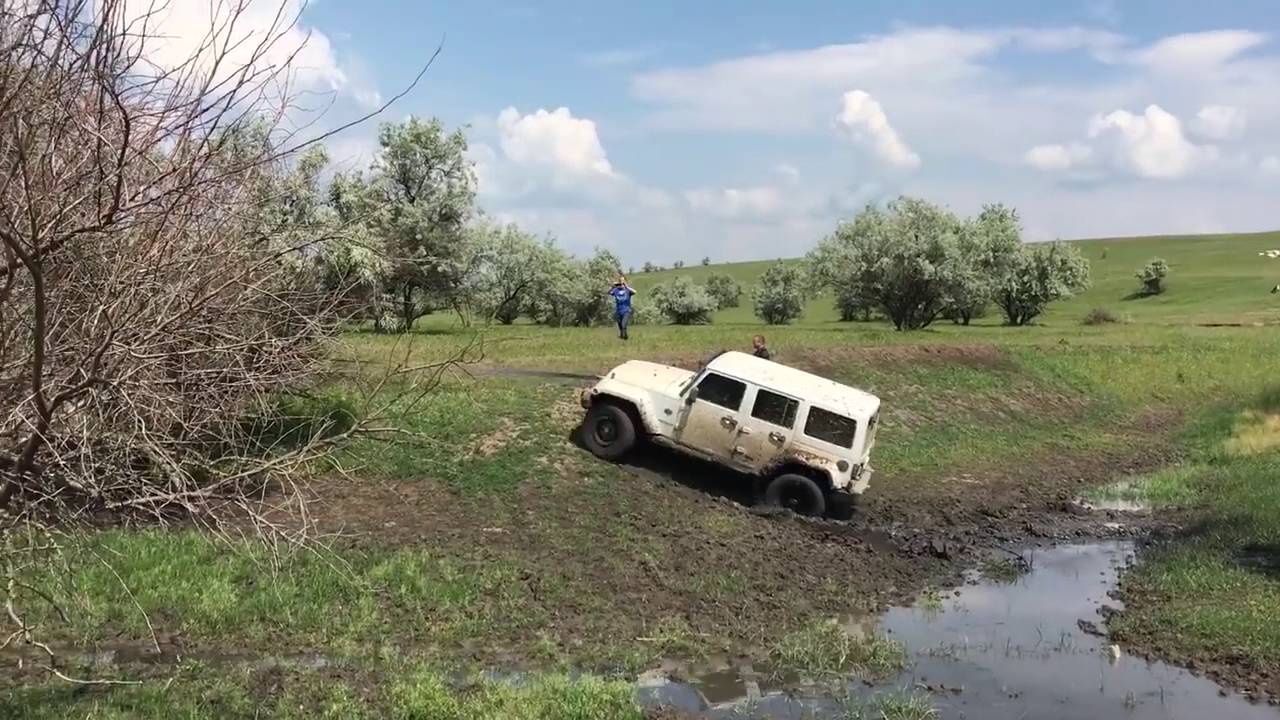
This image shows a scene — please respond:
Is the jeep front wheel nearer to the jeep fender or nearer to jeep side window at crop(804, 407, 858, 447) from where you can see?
the jeep fender

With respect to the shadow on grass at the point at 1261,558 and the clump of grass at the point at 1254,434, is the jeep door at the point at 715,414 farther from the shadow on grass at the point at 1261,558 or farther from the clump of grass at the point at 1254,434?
the clump of grass at the point at 1254,434

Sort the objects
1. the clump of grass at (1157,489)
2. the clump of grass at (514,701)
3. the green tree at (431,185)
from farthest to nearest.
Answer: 1. the green tree at (431,185)
2. the clump of grass at (1157,489)
3. the clump of grass at (514,701)

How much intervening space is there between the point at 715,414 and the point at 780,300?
6004cm

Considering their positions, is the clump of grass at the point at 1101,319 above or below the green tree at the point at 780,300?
above

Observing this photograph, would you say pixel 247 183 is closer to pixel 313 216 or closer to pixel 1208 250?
pixel 313 216

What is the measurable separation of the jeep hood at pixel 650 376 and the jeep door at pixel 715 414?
1.89ft

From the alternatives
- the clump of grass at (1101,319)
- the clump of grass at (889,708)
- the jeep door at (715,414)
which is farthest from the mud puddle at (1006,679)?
the clump of grass at (1101,319)

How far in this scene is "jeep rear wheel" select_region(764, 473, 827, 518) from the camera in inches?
625

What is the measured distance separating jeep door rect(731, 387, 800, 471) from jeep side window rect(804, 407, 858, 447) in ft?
0.99

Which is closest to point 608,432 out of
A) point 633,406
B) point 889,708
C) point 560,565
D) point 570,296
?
point 633,406

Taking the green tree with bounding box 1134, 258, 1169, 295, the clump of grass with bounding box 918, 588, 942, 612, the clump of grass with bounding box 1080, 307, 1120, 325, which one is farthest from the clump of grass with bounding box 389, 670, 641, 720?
the green tree with bounding box 1134, 258, 1169, 295

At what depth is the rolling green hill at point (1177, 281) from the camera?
6675 centimetres

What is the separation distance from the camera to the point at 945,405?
82.7 feet

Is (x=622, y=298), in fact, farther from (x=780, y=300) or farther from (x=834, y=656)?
(x=780, y=300)
